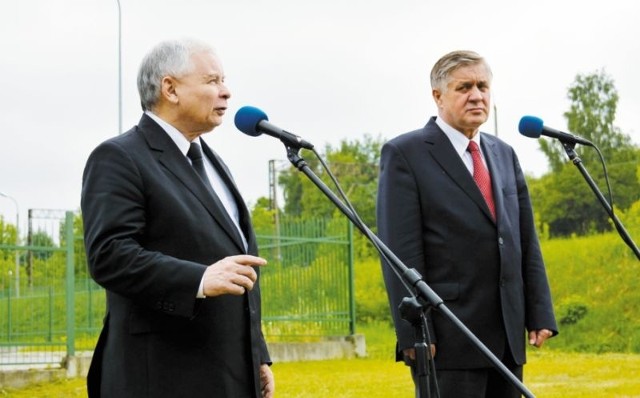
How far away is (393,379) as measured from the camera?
1243 centimetres

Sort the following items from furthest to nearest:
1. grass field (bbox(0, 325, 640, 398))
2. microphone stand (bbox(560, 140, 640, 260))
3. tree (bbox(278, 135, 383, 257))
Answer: tree (bbox(278, 135, 383, 257))
grass field (bbox(0, 325, 640, 398))
microphone stand (bbox(560, 140, 640, 260))

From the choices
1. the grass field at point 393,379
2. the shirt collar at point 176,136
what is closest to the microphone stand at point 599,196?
the shirt collar at point 176,136

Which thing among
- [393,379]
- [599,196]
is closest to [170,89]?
[599,196]

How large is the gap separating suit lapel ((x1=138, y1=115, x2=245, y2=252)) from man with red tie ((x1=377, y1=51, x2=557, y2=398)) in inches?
37.6

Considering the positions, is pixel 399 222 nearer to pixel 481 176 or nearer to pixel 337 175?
pixel 481 176

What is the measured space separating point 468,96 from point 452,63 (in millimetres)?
176

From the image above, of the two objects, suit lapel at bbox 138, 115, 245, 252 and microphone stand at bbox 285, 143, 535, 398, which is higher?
suit lapel at bbox 138, 115, 245, 252

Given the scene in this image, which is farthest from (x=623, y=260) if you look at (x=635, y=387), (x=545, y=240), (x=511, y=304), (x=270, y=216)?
(x=511, y=304)

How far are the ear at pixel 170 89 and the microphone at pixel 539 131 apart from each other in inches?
62.6

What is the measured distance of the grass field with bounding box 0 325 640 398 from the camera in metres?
10.5

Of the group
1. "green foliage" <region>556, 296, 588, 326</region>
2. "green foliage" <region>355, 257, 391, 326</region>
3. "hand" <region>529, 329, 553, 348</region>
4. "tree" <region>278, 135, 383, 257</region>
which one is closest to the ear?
"hand" <region>529, 329, 553, 348</region>

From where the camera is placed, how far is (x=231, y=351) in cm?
365

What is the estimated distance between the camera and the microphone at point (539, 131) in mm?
4547

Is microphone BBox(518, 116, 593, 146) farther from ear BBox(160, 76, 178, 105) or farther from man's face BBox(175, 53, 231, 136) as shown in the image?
ear BBox(160, 76, 178, 105)
